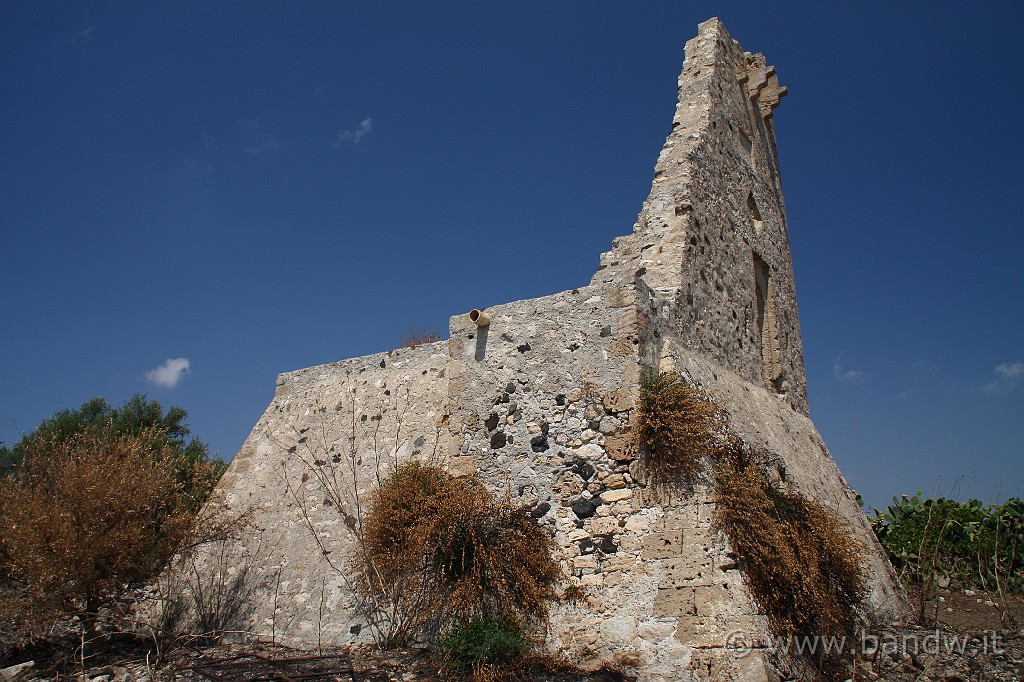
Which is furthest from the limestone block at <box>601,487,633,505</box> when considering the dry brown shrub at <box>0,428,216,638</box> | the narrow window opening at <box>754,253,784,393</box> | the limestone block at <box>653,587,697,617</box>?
the dry brown shrub at <box>0,428,216,638</box>

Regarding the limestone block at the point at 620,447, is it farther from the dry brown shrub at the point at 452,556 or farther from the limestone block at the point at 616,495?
the dry brown shrub at the point at 452,556

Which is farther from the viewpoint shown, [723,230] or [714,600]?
[723,230]

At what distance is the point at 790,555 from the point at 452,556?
10.2 ft

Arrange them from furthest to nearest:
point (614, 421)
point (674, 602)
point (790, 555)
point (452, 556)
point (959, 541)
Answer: point (959, 541), point (614, 421), point (452, 556), point (790, 555), point (674, 602)

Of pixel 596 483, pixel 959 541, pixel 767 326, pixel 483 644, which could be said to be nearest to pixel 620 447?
pixel 596 483

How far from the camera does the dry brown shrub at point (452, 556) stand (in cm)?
632

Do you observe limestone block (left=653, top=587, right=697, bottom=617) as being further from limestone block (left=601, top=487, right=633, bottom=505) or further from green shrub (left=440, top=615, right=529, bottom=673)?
green shrub (left=440, top=615, right=529, bottom=673)

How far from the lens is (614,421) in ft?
22.3

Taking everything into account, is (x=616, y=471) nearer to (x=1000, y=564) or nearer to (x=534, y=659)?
(x=534, y=659)

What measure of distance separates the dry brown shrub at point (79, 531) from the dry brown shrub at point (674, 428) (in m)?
5.96

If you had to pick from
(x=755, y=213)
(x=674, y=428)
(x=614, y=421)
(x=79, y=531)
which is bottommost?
(x=79, y=531)

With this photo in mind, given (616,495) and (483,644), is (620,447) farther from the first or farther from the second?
(483,644)

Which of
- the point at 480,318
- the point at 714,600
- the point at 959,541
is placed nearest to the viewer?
the point at 714,600

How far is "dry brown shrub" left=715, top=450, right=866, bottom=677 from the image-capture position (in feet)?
18.9
